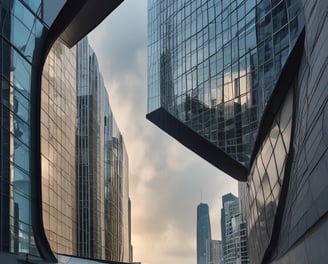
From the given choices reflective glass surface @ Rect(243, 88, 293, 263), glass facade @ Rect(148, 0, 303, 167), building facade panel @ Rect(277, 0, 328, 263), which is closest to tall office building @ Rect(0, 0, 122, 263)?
glass facade @ Rect(148, 0, 303, 167)

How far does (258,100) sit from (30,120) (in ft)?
44.3

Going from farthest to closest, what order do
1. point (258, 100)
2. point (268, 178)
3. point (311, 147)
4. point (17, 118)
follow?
1. point (258, 100)
2. point (268, 178)
3. point (17, 118)
4. point (311, 147)

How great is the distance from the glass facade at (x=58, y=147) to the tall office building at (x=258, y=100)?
10.2m

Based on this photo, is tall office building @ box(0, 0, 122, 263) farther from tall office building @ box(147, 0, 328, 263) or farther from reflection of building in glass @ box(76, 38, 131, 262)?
reflection of building in glass @ box(76, 38, 131, 262)

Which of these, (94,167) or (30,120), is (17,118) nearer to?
(30,120)

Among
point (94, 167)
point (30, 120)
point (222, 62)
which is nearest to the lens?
point (30, 120)

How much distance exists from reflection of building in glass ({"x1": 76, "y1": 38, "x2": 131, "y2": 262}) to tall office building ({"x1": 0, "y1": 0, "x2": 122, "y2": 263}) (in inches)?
812

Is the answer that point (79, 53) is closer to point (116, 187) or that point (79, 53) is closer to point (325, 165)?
point (116, 187)

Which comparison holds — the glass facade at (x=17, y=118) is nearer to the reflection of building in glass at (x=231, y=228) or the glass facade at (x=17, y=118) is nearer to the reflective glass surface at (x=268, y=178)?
the reflective glass surface at (x=268, y=178)

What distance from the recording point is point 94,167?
2594 inches

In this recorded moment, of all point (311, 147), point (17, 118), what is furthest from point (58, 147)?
point (311, 147)

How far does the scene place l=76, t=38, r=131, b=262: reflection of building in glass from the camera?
61312 mm

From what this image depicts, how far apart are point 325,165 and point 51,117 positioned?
22.4 meters

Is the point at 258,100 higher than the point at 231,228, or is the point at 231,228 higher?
the point at 231,228
